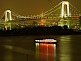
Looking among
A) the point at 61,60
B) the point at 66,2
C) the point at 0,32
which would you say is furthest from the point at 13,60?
the point at 66,2

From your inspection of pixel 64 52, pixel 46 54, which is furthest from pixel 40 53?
pixel 64 52

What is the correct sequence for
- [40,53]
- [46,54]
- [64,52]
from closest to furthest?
1. [46,54]
2. [40,53]
3. [64,52]

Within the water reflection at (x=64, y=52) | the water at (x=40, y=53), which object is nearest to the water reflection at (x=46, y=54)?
the water at (x=40, y=53)

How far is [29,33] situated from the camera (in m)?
29.4

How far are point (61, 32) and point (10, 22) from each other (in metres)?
18.0

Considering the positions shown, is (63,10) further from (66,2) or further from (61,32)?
(61,32)

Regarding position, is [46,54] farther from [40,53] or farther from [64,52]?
[64,52]

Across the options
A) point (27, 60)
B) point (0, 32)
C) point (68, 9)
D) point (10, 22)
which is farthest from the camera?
point (68, 9)

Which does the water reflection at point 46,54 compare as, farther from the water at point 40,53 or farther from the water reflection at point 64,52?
the water reflection at point 64,52

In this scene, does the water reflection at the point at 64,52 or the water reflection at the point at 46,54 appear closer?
the water reflection at the point at 46,54

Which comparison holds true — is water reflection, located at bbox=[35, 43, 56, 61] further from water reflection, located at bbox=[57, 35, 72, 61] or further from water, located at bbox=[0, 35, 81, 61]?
water reflection, located at bbox=[57, 35, 72, 61]

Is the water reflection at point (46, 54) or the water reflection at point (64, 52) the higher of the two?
the water reflection at point (46, 54)

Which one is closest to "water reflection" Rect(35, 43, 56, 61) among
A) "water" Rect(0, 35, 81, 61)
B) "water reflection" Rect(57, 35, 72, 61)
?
"water" Rect(0, 35, 81, 61)

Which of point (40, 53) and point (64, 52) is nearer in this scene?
point (40, 53)
